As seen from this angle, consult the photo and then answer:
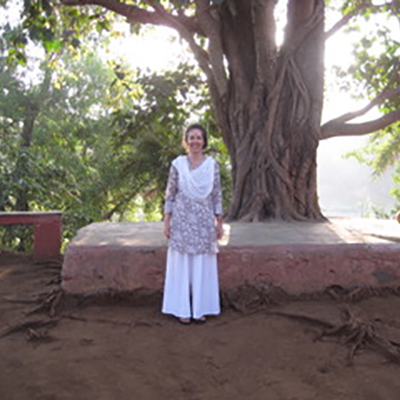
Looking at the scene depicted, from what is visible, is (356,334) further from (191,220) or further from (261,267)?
(191,220)

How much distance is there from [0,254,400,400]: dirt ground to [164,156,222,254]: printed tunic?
0.53 m

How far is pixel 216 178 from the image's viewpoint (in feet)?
9.99

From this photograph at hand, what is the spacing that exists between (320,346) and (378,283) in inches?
42.5

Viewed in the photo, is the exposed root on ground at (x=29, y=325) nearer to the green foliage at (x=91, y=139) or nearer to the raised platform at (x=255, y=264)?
the raised platform at (x=255, y=264)

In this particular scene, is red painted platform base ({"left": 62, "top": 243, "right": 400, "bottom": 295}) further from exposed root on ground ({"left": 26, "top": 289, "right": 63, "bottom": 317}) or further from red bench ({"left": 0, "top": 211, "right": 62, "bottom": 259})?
red bench ({"left": 0, "top": 211, "right": 62, "bottom": 259})

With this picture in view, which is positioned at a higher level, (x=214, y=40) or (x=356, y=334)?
(x=214, y=40)

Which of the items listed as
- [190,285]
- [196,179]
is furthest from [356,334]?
[196,179]

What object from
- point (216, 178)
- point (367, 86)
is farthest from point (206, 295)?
point (367, 86)

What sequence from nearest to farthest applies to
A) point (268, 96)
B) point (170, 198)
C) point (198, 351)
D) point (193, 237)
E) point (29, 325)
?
point (198, 351) → point (29, 325) → point (193, 237) → point (170, 198) → point (268, 96)

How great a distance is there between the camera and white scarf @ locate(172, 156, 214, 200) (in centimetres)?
295

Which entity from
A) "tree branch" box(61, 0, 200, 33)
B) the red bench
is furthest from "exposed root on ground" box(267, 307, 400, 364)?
"tree branch" box(61, 0, 200, 33)

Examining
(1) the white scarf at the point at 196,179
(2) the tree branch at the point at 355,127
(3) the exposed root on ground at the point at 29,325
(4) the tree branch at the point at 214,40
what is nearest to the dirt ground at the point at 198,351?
(3) the exposed root on ground at the point at 29,325

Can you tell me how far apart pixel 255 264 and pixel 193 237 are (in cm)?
60

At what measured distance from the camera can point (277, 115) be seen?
5488 mm
